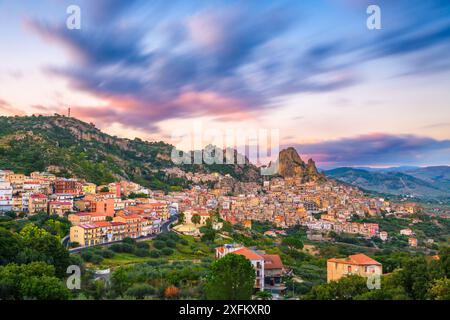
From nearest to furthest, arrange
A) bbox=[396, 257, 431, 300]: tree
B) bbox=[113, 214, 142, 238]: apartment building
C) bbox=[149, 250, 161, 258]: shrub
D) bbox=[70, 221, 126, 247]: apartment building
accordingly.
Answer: bbox=[396, 257, 431, 300]: tree
bbox=[149, 250, 161, 258]: shrub
bbox=[70, 221, 126, 247]: apartment building
bbox=[113, 214, 142, 238]: apartment building

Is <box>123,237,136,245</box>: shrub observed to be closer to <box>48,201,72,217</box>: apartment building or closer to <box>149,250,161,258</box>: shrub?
<box>149,250,161,258</box>: shrub

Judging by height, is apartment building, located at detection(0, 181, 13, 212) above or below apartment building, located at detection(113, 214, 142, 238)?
above

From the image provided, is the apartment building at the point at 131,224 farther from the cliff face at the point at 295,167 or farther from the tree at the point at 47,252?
the cliff face at the point at 295,167

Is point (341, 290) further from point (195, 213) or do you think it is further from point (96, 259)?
point (195, 213)

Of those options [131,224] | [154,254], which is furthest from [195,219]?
[154,254]

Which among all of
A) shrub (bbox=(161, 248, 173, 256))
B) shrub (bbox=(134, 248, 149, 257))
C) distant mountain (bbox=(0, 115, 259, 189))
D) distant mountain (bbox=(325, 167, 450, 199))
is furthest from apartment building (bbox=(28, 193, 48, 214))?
distant mountain (bbox=(325, 167, 450, 199))
